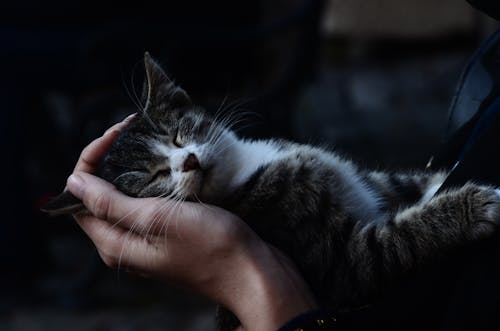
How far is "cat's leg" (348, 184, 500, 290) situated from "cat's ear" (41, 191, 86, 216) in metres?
0.55

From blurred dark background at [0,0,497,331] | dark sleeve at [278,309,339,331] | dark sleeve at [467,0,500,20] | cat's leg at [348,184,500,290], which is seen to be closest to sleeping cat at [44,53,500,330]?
cat's leg at [348,184,500,290]

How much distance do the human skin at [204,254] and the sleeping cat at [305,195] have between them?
8cm

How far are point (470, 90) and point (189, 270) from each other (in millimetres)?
695

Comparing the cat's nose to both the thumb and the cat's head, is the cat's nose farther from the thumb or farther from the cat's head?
the thumb

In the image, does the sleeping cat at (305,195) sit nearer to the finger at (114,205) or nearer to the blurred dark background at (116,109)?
the finger at (114,205)

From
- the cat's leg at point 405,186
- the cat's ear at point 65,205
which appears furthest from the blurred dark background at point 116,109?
the cat's ear at point 65,205

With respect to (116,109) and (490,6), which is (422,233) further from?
(116,109)

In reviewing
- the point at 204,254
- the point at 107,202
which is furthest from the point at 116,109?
the point at 204,254

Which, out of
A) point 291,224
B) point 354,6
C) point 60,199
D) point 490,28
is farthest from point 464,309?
point 354,6

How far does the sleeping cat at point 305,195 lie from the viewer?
1.33 meters

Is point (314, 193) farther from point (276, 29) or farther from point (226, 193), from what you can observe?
point (276, 29)

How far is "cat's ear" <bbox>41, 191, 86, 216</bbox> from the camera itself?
1.48 m

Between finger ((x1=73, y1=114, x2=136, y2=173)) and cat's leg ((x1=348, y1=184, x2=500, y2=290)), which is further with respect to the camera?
finger ((x1=73, y1=114, x2=136, y2=173))

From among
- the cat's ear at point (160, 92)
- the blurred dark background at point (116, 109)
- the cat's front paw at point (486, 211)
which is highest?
the cat's front paw at point (486, 211)
